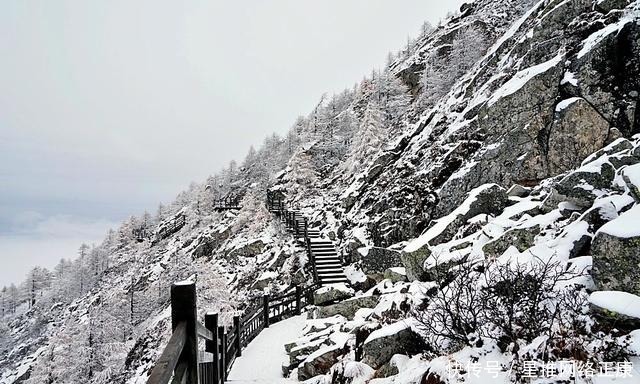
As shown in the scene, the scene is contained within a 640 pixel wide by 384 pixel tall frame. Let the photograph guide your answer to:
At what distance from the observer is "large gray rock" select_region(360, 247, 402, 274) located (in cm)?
1281

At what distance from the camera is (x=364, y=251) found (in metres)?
15.2

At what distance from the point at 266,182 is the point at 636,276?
47.7 meters

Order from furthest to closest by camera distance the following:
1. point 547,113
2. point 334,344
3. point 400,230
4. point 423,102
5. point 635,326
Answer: point 423,102 → point 400,230 → point 547,113 → point 334,344 → point 635,326

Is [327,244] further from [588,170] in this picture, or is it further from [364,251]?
[588,170]

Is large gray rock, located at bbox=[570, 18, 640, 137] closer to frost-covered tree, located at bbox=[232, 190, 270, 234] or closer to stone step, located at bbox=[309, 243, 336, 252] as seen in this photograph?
stone step, located at bbox=[309, 243, 336, 252]

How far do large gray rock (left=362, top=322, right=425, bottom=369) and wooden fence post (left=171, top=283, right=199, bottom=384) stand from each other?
2.84 meters

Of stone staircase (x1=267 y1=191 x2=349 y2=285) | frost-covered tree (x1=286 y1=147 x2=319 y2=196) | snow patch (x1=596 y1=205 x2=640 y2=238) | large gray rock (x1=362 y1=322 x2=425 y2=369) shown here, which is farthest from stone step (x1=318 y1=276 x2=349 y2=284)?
frost-covered tree (x1=286 y1=147 x2=319 y2=196)

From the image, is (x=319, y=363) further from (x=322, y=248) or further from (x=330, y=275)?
(x=322, y=248)

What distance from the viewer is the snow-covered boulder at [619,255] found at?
318 cm

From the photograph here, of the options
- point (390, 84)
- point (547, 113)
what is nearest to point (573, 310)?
point (547, 113)

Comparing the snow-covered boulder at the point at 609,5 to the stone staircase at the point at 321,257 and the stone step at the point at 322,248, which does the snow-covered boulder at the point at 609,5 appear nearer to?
the stone staircase at the point at 321,257

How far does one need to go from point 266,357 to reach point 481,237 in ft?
21.2

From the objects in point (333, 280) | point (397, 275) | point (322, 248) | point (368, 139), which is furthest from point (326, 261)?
point (368, 139)

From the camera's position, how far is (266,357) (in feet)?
30.5
